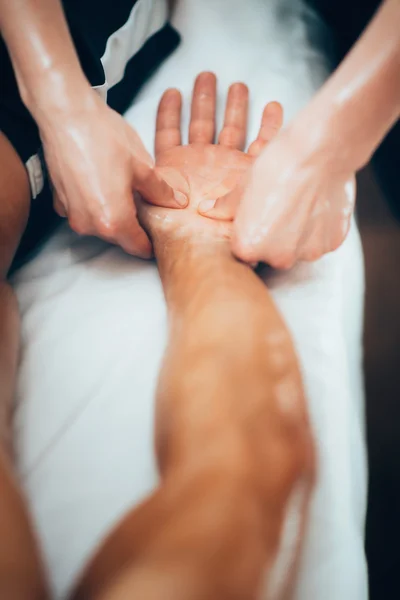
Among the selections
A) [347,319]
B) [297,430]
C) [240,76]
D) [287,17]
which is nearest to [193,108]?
[240,76]

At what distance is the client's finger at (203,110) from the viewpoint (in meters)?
0.57

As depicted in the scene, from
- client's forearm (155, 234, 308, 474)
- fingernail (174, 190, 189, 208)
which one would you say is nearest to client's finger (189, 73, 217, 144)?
fingernail (174, 190, 189, 208)

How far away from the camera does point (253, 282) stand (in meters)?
0.41

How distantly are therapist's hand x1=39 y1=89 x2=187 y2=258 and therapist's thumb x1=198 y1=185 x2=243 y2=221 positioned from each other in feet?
0.18

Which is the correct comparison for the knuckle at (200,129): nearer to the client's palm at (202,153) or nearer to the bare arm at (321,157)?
the client's palm at (202,153)

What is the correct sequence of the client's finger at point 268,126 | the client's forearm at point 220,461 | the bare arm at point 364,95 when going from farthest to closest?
1. the client's finger at point 268,126
2. the bare arm at point 364,95
3. the client's forearm at point 220,461

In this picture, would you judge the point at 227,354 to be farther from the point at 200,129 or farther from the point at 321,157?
the point at 200,129

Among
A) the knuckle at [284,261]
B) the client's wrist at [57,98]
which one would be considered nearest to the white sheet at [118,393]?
the knuckle at [284,261]

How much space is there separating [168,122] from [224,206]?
0.17 meters

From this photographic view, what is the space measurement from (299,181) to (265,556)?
11.9 inches

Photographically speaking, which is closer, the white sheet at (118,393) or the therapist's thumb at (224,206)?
the white sheet at (118,393)

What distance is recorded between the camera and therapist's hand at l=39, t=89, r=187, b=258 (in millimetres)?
431

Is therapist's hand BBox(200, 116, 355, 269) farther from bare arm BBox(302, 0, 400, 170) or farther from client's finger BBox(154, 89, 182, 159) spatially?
client's finger BBox(154, 89, 182, 159)

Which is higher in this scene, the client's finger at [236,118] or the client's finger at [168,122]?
the client's finger at [236,118]
